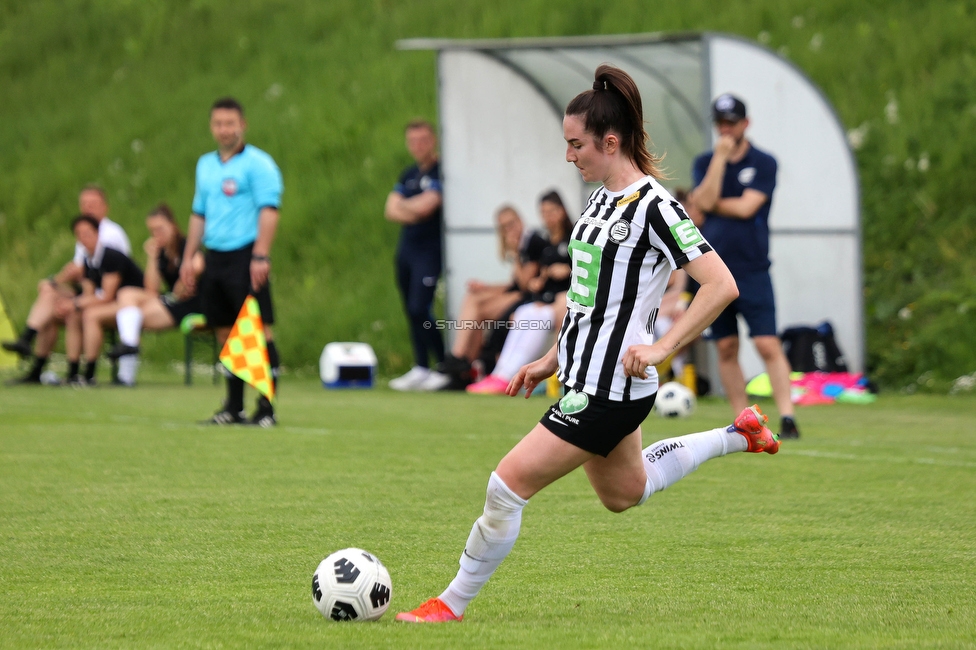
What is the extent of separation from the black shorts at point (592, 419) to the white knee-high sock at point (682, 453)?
0.43m

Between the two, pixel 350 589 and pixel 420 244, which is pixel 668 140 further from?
pixel 350 589

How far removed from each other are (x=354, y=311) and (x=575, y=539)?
40.8 ft

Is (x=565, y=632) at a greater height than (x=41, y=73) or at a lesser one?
lesser

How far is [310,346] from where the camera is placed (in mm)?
17609

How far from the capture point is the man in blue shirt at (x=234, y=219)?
9320 mm

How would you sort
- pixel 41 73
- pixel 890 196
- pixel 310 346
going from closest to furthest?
pixel 890 196, pixel 310 346, pixel 41 73

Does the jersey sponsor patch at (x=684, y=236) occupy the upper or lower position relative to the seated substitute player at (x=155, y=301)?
upper

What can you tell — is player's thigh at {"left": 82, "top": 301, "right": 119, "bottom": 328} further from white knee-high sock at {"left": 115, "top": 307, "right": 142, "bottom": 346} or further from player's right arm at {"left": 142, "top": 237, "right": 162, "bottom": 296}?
player's right arm at {"left": 142, "top": 237, "right": 162, "bottom": 296}

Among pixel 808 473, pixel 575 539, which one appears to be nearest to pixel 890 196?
pixel 808 473

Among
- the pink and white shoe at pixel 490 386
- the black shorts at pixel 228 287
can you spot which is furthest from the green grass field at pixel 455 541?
the pink and white shoe at pixel 490 386

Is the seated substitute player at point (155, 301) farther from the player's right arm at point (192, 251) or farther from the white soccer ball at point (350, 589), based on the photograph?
the white soccer ball at point (350, 589)

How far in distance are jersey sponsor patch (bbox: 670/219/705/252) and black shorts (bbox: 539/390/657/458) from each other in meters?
0.48

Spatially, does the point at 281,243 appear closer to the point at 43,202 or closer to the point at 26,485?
the point at 43,202

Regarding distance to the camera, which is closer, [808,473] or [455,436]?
[808,473]
